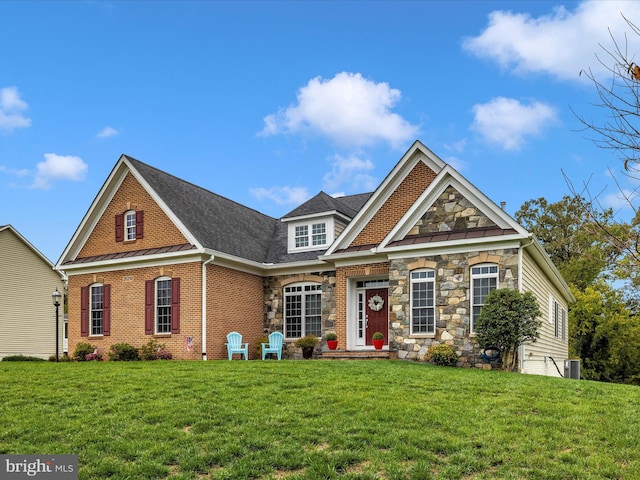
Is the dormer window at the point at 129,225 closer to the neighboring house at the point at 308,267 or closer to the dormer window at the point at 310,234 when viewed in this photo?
the neighboring house at the point at 308,267

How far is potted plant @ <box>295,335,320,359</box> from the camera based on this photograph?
20.3m

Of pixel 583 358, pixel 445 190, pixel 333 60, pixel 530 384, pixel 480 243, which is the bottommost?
pixel 583 358

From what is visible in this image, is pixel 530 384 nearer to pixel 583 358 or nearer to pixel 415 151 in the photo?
pixel 415 151

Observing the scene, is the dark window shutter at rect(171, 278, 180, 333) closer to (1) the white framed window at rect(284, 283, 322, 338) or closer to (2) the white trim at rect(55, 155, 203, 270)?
(2) the white trim at rect(55, 155, 203, 270)

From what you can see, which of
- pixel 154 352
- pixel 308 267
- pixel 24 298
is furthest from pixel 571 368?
pixel 24 298

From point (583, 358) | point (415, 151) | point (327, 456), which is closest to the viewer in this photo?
point (327, 456)

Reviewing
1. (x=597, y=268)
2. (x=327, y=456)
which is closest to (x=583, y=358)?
(x=597, y=268)

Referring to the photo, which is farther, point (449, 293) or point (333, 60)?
point (449, 293)

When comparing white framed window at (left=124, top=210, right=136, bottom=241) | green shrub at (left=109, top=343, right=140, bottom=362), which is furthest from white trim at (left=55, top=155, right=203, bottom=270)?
green shrub at (left=109, top=343, right=140, bottom=362)

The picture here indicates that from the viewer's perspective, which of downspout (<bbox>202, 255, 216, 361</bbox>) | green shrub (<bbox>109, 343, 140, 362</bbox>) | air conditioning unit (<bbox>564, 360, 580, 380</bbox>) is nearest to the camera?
downspout (<bbox>202, 255, 216, 361</bbox>)

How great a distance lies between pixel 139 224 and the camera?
2125 cm

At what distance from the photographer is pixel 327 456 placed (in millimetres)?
7523

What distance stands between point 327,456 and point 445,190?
1128cm

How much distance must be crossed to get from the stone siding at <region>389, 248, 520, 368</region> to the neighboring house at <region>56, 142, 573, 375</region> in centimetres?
3
